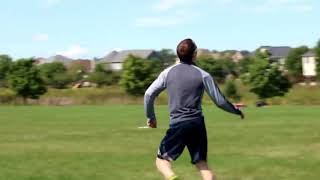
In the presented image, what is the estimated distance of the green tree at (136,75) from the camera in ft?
290

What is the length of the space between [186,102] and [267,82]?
74.6 meters

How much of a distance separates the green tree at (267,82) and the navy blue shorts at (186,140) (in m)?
74.2

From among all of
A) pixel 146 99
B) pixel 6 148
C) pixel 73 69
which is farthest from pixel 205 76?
pixel 73 69

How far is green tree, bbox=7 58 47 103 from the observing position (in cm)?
8725

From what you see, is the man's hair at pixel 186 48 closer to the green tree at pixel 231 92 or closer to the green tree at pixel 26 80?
the green tree at pixel 231 92

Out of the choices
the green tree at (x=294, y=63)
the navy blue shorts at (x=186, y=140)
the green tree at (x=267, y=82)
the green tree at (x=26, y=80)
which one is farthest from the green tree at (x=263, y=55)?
the navy blue shorts at (x=186, y=140)

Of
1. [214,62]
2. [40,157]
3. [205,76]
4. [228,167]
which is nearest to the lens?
[205,76]

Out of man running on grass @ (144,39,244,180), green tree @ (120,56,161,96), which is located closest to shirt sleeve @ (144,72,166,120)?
man running on grass @ (144,39,244,180)

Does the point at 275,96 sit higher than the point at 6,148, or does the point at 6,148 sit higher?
the point at 6,148

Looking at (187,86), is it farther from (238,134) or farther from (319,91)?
(319,91)

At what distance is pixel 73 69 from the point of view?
159 m

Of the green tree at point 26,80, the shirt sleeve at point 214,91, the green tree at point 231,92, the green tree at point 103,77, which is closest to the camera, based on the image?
the shirt sleeve at point 214,91

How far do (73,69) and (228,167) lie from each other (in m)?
148

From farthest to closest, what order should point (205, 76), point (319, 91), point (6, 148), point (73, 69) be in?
point (73, 69), point (319, 91), point (6, 148), point (205, 76)
